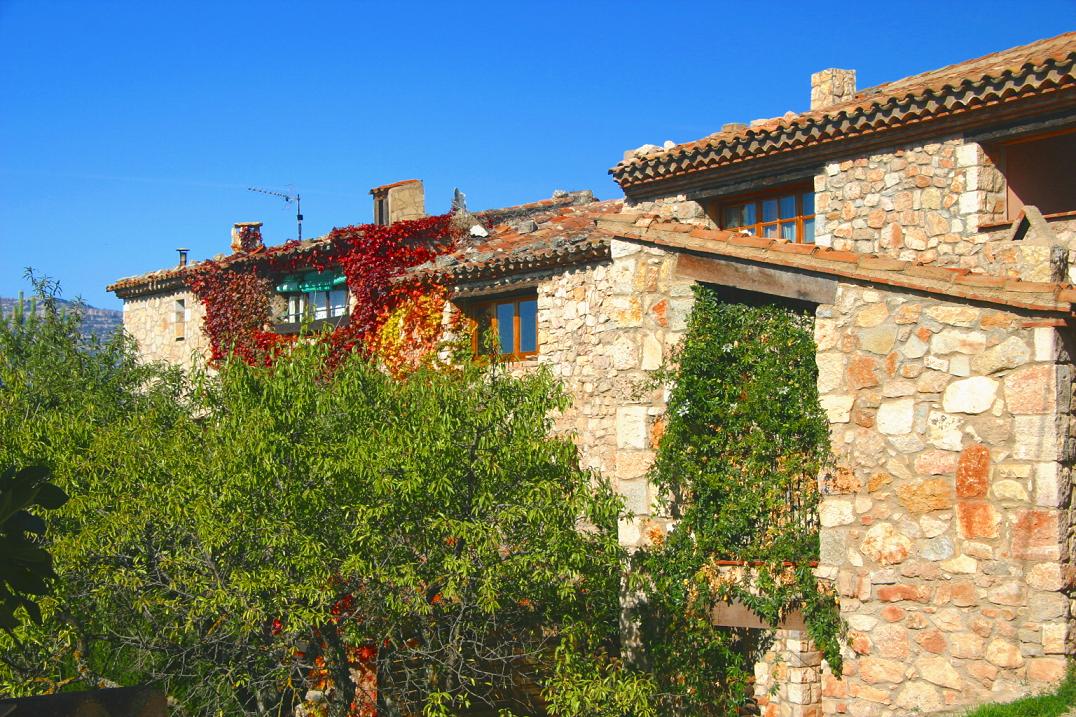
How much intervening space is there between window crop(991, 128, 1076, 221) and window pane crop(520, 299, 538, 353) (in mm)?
6945

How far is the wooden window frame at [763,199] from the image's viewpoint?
13859 millimetres

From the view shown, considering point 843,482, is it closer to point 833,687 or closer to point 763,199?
point 833,687

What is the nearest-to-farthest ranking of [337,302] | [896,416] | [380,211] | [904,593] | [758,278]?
[904,593]
[896,416]
[758,278]
[337,302]
[380,211]

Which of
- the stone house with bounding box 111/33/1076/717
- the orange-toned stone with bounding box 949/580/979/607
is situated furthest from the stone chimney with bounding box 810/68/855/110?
the orange-toned stone with bounding box 949/580/979/607

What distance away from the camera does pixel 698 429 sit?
10211mm

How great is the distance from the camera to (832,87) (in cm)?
1478

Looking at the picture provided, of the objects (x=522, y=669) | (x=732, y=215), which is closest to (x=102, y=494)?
(x=522, y=669)

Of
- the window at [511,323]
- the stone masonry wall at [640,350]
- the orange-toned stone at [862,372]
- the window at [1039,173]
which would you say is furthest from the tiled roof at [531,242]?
the orange-toned stone at [862,372]

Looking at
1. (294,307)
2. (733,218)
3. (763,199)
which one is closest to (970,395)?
(763,199)

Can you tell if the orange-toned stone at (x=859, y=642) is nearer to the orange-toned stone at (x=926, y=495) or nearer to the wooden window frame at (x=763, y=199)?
the orange-toned stone at (x=926, y=495)

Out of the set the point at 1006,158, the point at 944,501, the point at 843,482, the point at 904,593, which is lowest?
the point at 904,593

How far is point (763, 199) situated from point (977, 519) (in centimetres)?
695

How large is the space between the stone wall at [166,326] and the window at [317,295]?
7.45ft

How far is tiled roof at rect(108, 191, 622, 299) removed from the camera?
15.6m
